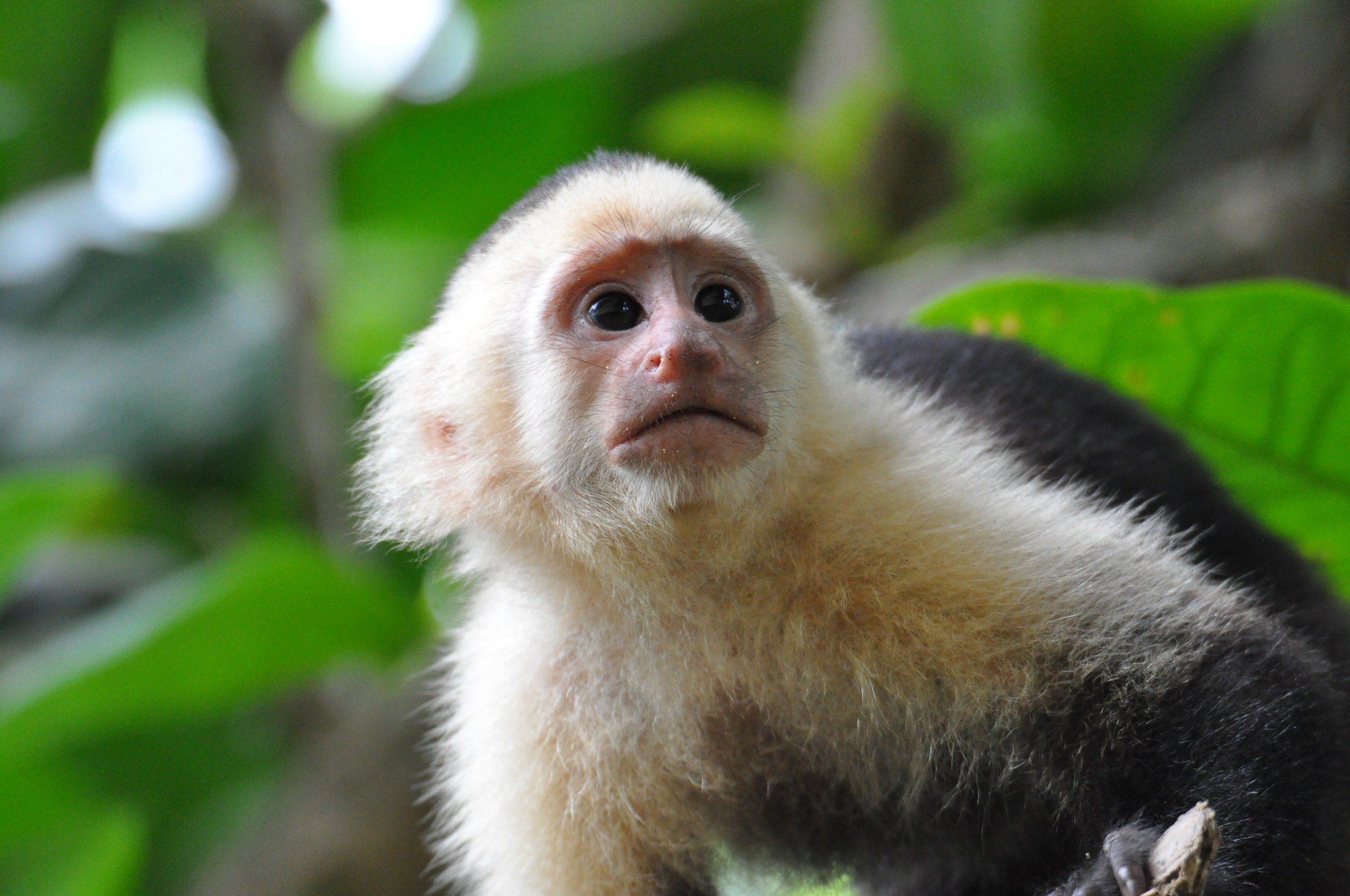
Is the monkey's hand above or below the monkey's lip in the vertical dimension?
below

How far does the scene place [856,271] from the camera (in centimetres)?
468

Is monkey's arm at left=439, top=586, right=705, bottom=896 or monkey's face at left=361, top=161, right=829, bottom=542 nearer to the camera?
monkey's face at left=361, top=161, right=829, bottom=542

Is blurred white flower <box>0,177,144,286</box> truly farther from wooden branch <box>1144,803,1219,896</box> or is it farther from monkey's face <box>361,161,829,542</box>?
wooden branch <box>1144,803,1219,896</box>

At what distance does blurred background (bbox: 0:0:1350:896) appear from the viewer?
321cm

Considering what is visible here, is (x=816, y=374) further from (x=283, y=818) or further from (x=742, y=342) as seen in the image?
(x=283, y=818)

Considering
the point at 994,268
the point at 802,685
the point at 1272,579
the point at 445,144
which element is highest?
the point at 445,144

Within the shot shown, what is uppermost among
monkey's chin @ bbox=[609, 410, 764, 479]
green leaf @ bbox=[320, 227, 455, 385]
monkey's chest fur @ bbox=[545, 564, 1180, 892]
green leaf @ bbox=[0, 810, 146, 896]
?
green leaf @ bbox=[320, 227, 455, 385]

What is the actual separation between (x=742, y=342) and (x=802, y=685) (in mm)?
471

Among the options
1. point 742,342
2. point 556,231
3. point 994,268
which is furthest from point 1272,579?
point 994,268

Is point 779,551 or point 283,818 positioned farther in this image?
point 283,818

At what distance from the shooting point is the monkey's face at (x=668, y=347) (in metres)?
1.70

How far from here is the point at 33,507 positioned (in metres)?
2.65

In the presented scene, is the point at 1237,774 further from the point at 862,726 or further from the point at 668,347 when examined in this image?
the point at 668,347

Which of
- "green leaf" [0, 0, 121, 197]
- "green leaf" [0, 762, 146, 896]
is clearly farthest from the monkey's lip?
"green leaf" [0, 0, 121, 197]
